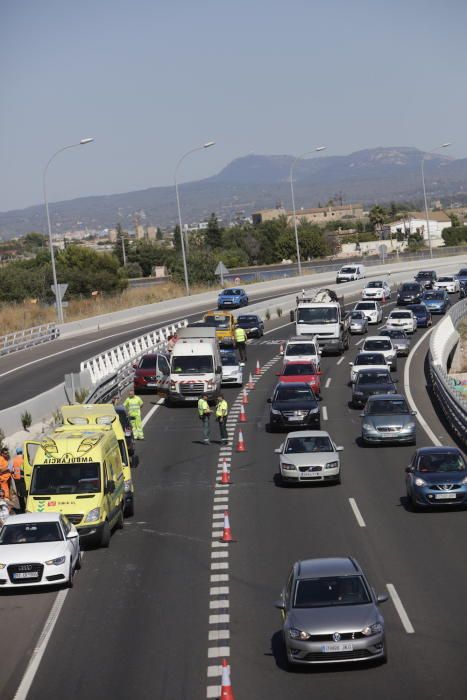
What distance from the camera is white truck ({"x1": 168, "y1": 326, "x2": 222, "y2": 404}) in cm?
4225

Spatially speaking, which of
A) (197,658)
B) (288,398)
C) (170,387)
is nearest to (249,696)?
(197,658)

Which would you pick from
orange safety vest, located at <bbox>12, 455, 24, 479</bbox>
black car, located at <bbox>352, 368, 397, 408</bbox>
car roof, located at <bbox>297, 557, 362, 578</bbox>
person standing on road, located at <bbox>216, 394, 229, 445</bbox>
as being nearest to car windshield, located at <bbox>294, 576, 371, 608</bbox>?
→ car roof, located at <bbox>297, 557, 362, 578</bbox>

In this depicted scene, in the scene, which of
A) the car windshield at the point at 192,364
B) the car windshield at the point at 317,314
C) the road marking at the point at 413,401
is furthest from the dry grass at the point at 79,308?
the car windshield at the point at 192,364


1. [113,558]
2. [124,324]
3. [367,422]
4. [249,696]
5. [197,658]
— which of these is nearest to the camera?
[249,696]

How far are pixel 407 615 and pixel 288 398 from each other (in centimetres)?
2037

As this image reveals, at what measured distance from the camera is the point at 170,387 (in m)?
42.6

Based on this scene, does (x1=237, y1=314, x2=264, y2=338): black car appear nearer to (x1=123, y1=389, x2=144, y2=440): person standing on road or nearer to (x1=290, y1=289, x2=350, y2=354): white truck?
(x1=290, y1=289, x2=350, y2=354): white truck

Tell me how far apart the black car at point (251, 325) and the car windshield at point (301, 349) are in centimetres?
1467

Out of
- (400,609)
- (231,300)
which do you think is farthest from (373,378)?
(231,300)

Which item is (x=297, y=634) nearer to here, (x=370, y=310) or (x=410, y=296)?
(x=370, y=310)

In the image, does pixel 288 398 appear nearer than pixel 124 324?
Yes

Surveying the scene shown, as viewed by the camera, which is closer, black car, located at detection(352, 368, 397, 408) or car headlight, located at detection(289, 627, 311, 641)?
car headlight, located at detection(289, 627, 311, 641)

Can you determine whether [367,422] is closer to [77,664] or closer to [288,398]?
[288,398]

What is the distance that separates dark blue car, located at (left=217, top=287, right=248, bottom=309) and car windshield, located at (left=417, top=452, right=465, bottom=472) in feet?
171
